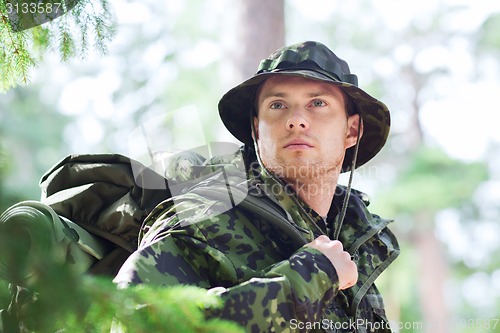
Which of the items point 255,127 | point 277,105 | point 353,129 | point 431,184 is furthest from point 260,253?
point 431,184

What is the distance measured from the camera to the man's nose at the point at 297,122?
3.65 metres

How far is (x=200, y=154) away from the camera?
3887 mm

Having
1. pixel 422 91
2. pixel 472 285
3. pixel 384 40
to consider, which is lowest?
pixel 472 285

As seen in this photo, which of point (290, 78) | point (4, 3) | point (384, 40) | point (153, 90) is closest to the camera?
point (4, 3)

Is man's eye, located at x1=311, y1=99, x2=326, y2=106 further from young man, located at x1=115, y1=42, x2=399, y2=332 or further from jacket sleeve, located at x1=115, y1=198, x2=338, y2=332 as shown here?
jacket sleeve, located at x1=115, y1=198, x2=338, y2=332

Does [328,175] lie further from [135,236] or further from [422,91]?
[422,91]

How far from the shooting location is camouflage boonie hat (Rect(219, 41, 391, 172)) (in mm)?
3723

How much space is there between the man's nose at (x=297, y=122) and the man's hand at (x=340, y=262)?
2.65 feet

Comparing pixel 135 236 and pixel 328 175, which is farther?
pixel 328 175

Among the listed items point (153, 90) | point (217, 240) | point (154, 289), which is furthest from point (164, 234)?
point (153, 90)

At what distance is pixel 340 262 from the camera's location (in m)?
2.95

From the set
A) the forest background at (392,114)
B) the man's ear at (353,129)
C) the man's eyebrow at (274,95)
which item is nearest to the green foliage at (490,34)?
the forest background at (392,114)

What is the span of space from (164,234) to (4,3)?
3.61 feet

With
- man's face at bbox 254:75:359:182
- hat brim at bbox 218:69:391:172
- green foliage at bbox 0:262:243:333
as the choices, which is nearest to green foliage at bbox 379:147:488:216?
hat brim at bbox 218:69:391:172
